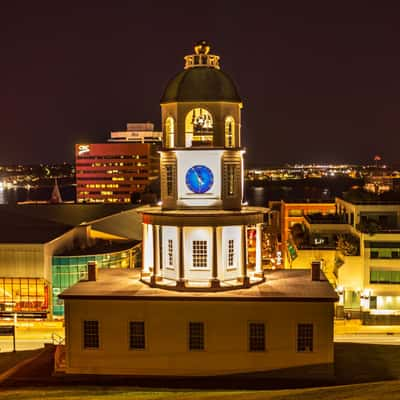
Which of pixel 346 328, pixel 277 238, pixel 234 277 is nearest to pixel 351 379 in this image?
pixel 234 277

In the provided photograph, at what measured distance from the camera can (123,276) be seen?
4275 cm

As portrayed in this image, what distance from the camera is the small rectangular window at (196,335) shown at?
36.4 metres

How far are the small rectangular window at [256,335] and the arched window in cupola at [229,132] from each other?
34.0 feet

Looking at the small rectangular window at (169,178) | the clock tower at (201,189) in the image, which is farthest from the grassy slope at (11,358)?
the small rectangular window at (169,178)

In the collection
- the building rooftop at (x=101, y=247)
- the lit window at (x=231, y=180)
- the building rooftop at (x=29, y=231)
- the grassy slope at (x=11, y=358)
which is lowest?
the grassy slope at (x=11, y=358)

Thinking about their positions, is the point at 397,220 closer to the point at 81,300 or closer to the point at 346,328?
Result: the point at 346,328

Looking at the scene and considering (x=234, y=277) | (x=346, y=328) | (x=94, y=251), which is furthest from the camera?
(x=94, y=251)

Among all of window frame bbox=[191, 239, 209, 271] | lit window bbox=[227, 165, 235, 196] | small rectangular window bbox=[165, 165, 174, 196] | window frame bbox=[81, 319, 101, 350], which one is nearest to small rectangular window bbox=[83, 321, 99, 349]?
window frame bbox=[81, 319, 101, 350]

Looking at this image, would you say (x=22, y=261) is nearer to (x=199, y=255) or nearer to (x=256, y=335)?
(x=199, y=255)

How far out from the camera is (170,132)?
133 ft

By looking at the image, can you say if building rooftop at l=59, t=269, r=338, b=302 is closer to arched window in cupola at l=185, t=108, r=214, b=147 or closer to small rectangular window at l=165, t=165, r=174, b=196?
small rectangular window at l=165, t=165, r=174, b=196

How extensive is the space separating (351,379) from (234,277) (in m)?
8.81

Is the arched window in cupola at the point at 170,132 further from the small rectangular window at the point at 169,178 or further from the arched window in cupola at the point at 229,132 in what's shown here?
the arched window in cupola at the point at 229,132

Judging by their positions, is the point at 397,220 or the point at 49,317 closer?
the point at 49,317
